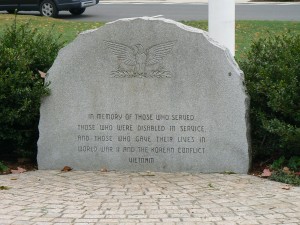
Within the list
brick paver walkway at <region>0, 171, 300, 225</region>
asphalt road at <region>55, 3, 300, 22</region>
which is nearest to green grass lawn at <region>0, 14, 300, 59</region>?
asphalt road at <region>55, 3, 300, 22</region>

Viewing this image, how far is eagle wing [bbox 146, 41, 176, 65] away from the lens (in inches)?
333

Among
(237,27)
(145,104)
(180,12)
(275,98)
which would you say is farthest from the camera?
(180,12)

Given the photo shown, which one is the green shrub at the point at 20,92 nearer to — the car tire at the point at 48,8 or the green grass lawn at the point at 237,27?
the green grass lawn at the point at 237,27

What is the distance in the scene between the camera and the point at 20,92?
335 inches

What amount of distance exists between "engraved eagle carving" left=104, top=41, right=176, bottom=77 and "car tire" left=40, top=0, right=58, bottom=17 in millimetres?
17075

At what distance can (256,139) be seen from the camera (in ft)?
28.6

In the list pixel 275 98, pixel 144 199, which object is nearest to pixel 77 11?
pixel 275 98

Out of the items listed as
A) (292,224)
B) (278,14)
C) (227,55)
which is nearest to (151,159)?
(227,55)

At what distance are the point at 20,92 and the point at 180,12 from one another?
1922cm

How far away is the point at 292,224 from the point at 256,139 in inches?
96.8

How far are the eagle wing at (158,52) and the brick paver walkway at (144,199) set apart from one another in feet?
4.25

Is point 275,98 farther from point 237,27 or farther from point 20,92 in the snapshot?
point 237,27

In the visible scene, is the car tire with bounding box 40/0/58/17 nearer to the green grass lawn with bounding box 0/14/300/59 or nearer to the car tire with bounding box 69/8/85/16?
the car tire with bounding box 69/8/85/16

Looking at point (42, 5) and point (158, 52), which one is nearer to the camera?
point (158, 52)
